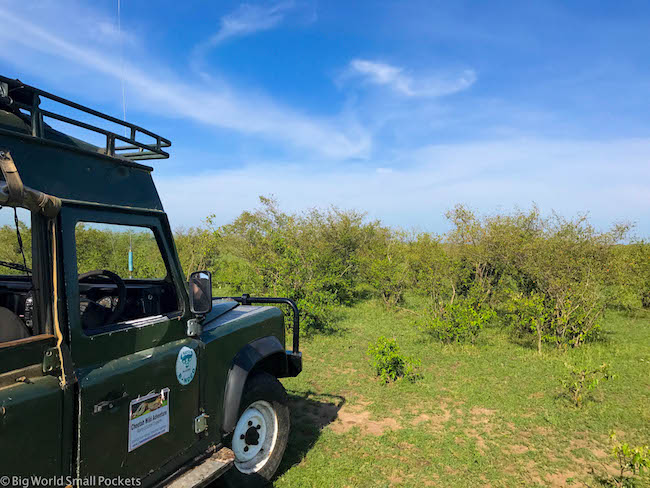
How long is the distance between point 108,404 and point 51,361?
0.39 m

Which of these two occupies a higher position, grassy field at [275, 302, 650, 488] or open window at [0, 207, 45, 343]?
open window at [0, 207, 45, 343]

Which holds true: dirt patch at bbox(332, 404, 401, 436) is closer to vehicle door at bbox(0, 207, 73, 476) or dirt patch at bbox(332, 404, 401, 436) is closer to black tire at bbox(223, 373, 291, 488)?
black tire at bbox(223, 373, 291, 488)

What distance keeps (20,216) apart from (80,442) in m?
1.12

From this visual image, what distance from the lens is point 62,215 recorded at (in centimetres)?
207

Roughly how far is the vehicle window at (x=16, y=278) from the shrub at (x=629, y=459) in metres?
3.97

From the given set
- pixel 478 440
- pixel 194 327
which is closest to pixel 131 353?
pixel 194 327

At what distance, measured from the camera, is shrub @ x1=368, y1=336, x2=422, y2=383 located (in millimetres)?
6328

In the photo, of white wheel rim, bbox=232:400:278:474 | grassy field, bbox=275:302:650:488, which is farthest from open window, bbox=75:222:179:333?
grassy field, bbox=275:302:650:488

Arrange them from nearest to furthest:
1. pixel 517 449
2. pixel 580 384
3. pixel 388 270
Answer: pixel 517 449, pixel 580 384, pixel 388 270

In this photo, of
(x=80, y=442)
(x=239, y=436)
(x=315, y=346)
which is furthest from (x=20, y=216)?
(x=315, y=346)

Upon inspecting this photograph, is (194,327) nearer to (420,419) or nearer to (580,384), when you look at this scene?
(420,419)

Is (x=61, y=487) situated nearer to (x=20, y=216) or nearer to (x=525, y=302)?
(x=20, y=216)

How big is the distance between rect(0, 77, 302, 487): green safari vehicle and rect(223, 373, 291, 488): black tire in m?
0.02

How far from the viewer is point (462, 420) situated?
504 centimetres
